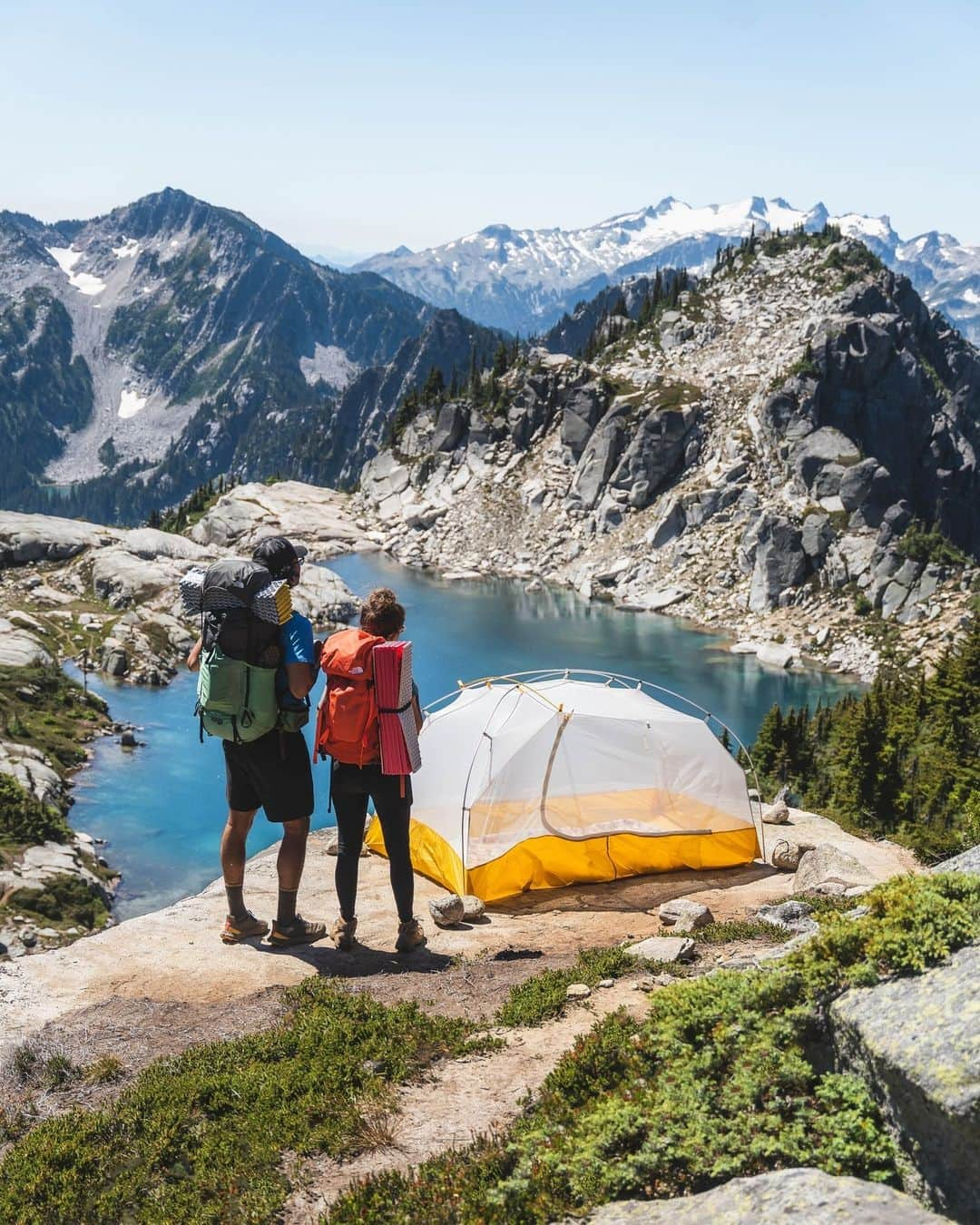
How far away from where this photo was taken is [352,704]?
9.30m

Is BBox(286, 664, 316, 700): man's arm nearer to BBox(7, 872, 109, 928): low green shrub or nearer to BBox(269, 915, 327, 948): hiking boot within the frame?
BBox(269, 915, 327, 948): hiking boot

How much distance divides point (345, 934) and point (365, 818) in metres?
1.43

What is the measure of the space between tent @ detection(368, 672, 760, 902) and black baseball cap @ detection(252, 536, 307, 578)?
642cm

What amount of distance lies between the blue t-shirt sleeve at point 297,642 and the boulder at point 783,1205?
5561 millimetres

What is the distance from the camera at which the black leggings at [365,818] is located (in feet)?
31.2

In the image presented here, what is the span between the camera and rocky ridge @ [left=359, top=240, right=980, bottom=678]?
3034 inches

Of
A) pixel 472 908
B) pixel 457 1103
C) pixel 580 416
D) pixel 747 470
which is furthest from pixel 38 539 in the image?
pixel 457 1103

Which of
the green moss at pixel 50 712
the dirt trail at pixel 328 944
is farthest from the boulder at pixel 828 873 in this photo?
the green moss at pixel 50 712

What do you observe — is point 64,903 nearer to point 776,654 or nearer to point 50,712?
point 50,712

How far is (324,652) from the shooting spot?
9578 mm

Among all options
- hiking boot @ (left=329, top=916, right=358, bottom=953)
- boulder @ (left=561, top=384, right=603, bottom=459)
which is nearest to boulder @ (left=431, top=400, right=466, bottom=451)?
boulder @ (left=561, top=384, right=603, bottom=459)

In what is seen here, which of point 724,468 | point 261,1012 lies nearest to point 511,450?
point 724,468

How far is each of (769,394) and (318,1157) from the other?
90332mm

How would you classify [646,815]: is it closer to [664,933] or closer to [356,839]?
[664,933]
